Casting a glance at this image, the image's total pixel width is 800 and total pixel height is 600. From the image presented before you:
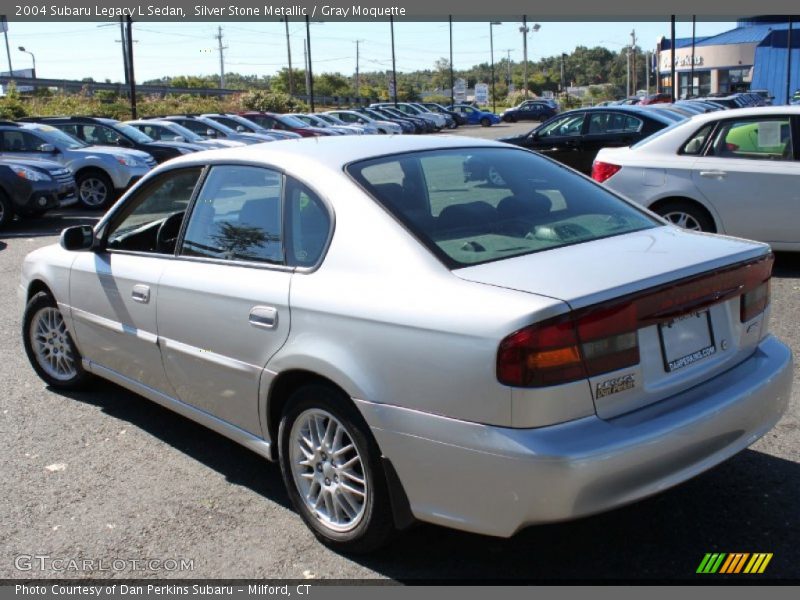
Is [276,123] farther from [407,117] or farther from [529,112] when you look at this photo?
[529,112]

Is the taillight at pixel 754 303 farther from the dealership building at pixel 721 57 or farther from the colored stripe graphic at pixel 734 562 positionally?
the dealership building at pixel 721 57

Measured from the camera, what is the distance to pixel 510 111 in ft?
193

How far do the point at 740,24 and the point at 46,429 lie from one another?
318ft

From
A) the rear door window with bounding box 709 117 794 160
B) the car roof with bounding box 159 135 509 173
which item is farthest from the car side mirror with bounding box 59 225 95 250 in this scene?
the rear door window with bounding box 709 117 794 160

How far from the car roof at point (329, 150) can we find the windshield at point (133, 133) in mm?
14842

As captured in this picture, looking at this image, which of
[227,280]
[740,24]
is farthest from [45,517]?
[740,24]

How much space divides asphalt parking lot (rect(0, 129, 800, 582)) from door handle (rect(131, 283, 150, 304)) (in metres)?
0.87

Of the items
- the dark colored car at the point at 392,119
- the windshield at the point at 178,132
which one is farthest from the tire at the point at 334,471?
the dark colored car at the point at 392,119

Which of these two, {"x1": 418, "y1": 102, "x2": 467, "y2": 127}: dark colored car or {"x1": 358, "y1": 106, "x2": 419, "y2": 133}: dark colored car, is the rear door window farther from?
{"x1": 418, "y1": 102, "x2": 467, "y2": 127}: dark colored car

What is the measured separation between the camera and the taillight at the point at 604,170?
9141 mm

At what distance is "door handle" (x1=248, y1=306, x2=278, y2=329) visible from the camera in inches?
145
